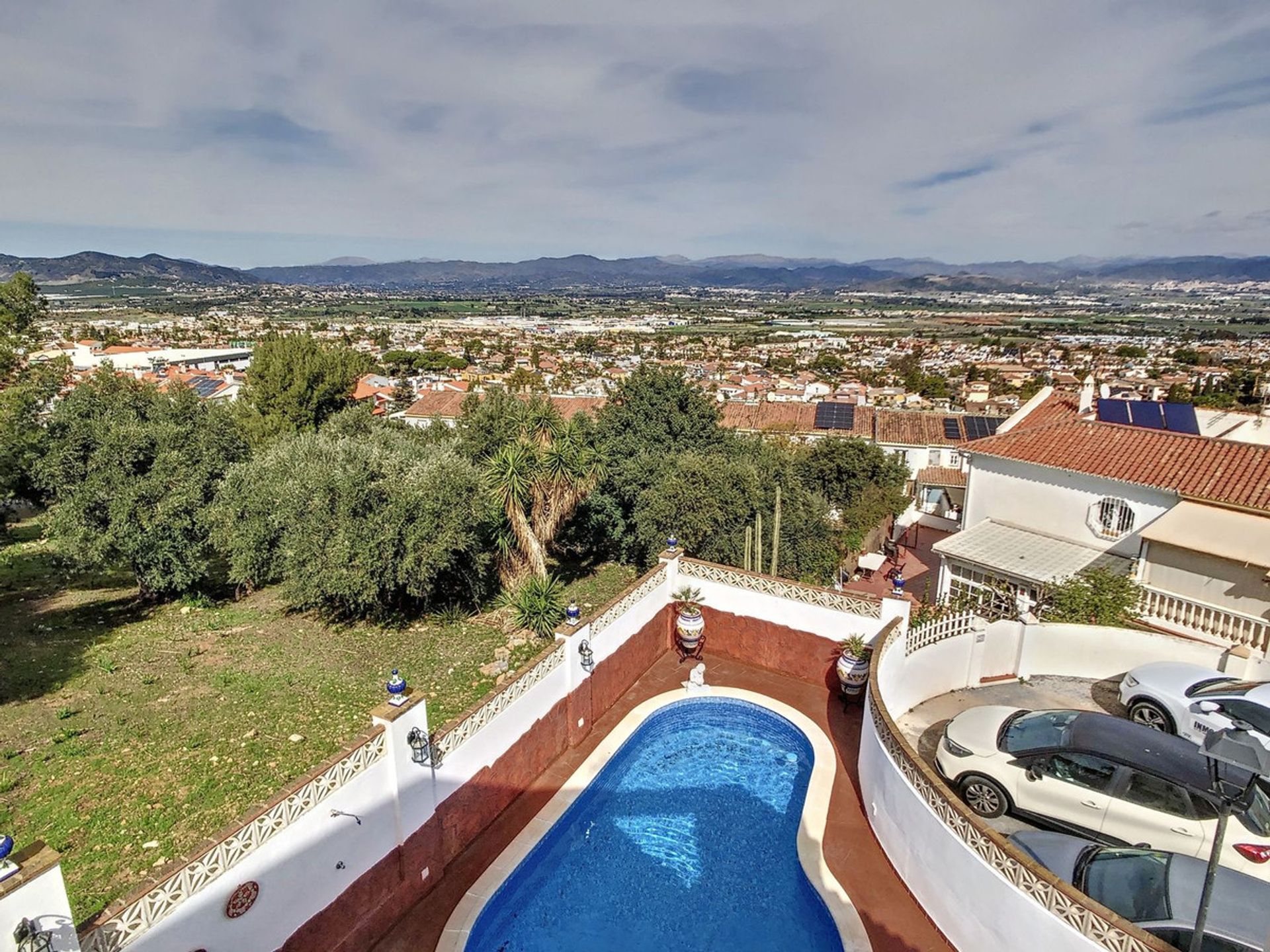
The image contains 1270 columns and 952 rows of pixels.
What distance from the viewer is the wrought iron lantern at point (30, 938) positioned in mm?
4500

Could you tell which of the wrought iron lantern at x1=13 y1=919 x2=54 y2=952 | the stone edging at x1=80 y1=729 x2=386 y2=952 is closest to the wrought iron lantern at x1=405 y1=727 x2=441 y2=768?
the stone edging at x1=80 y1=729 x2=386 y2=952

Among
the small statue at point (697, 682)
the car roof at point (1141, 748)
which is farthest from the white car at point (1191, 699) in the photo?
the small statue at point (697, 682)

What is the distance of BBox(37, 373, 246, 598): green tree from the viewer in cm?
1554

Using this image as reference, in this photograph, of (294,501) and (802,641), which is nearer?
(802,641)

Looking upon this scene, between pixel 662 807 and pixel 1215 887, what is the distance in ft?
21.0

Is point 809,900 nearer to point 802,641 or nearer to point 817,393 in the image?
point 802,641

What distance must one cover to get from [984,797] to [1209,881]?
3.00 meters

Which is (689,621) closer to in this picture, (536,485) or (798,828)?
(798,828)

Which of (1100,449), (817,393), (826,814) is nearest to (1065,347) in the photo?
(817,393)

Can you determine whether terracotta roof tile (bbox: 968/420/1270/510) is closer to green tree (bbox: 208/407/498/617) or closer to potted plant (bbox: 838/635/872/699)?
potted plant (bbox: 838/635/872/699)

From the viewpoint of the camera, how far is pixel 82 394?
17.9 m

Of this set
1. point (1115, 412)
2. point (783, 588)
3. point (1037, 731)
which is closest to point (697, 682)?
point (783, 588)

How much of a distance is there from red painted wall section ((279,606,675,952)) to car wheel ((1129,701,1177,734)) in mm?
7715

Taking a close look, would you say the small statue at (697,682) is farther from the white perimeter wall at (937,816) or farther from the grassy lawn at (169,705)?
the grassy lawn at (169,705)
